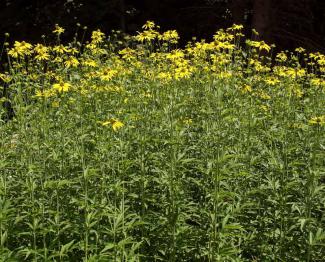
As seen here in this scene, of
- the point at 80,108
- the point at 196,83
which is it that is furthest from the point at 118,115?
the point at 196,83

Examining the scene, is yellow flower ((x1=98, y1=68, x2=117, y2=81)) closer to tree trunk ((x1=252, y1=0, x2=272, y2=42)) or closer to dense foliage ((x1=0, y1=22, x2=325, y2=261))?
dense foliage ((x1=0, y1=22, x2=325, y2=261))

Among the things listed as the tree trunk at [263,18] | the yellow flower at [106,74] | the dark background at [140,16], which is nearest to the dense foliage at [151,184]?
the yellow flower at [106,74]

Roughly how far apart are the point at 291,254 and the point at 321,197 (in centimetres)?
50

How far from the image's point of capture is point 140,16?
48.1 ft

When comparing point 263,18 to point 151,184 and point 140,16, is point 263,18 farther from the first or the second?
point 151,184

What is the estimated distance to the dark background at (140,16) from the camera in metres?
12.5

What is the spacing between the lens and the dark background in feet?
40.9

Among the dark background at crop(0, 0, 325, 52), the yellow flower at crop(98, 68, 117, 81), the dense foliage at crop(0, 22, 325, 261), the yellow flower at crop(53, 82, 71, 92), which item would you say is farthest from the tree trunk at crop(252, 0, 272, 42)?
the yellow flower at crop(53, 82, 71, 92)

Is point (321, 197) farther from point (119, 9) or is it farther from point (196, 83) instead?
point (119, 9)

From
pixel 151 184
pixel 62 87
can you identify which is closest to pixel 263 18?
pixel 151 184

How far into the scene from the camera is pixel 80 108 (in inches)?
155

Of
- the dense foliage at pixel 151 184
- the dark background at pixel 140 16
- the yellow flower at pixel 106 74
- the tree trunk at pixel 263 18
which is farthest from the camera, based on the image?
the dark background at pixel 140 16

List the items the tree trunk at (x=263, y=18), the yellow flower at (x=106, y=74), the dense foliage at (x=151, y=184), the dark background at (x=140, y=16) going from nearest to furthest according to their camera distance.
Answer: the dense foliage at (x=151, y=184) → the yellow flower at (x=106, y=74) → the tree trunk at (x=263, y=18) → the dark background at (x=140, y=16)

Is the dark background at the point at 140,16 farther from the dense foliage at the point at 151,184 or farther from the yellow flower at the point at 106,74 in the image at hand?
the yellow flower at the point at 106,74
